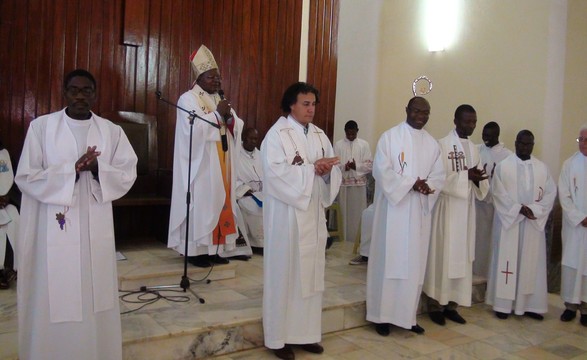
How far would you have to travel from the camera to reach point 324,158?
369 cm

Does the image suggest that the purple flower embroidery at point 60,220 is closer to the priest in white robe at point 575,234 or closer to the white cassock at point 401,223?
the white cassock at point 401,223

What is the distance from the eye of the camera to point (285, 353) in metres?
3.72

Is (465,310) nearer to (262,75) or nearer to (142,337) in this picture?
(142,337)

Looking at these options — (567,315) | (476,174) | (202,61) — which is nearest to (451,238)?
(476,174)

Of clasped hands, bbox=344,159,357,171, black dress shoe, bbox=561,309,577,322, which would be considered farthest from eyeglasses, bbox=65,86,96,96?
clasped hands, bbox=344,159,357,171

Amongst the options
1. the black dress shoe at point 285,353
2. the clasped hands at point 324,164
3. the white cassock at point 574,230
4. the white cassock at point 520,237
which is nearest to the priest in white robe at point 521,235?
the white cassock at point 520,237

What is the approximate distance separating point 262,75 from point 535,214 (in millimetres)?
3876

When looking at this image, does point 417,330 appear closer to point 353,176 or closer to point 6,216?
point 6,216

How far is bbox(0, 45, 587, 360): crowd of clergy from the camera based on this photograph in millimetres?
2854

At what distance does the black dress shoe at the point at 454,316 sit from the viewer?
493 centimetres

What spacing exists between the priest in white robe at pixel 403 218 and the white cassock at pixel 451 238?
33 centimetres

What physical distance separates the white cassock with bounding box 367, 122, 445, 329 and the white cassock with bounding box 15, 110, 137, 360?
226 cm

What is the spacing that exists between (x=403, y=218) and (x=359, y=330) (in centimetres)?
107

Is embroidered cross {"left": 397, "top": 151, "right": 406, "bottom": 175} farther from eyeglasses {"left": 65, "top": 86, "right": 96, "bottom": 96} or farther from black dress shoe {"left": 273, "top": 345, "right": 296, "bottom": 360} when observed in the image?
eyeglasses {"left": 65, "top": 86, "right": 96, "bottom": 96}
